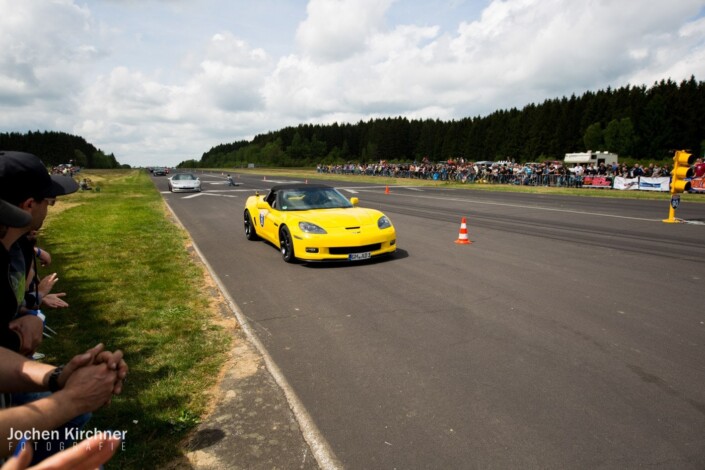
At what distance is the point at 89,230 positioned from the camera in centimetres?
1215

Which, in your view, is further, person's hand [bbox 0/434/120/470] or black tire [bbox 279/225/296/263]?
black tire [bbox 279/225/296/263]

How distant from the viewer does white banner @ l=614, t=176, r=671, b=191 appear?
24781 mm

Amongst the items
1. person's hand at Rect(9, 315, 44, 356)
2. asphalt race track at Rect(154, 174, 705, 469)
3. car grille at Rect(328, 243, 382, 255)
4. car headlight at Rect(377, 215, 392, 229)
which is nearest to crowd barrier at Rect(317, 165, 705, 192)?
asphalt race track at Rect(154, 174, 705, 469)

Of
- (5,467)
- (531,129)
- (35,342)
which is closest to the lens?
(5,467)

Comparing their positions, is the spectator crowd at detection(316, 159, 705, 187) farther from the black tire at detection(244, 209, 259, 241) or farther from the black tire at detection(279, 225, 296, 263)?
the black tire at detection(279, 225, 296, 263)

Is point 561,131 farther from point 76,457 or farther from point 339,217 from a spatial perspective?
point 76,457

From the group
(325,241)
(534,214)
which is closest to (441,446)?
(325,241)

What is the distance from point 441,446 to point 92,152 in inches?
8810

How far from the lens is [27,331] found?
2.28 m

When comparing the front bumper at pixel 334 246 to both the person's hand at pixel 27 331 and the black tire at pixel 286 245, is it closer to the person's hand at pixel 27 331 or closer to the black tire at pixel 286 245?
the black tire at pixel 286 245

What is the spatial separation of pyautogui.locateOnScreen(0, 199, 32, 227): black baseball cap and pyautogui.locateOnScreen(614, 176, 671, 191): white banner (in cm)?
2882

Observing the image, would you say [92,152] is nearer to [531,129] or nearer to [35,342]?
[531,129]

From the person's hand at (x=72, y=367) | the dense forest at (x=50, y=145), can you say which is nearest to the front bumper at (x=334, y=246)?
the person's hand at (x=72, y=367)

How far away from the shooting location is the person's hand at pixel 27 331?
2180 mm
